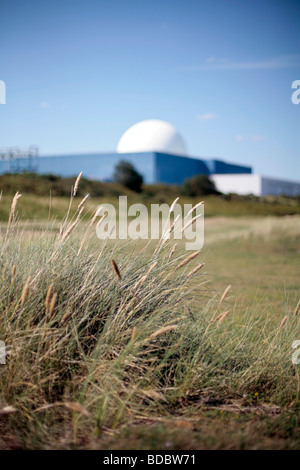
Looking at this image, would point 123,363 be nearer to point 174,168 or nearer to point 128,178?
point 128,178

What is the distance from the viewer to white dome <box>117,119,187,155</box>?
150 ft

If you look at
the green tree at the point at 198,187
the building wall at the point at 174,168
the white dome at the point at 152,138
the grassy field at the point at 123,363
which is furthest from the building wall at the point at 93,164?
the grassy field at the point at 123,363

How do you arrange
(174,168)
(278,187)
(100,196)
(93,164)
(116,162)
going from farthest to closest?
(278,187)
(93,164)
(174,168)
(116,162)
(100,196)

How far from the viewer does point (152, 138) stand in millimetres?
45781

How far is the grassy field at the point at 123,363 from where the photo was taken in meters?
2.42

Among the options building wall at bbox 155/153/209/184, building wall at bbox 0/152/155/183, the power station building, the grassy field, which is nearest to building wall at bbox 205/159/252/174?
building wall at bbox 155/153/209/184

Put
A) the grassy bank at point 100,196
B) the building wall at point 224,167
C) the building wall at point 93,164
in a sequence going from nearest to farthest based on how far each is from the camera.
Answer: the grassy bank at point 100,196 < the building wall at point 93,164 < the building wall at point 224,167

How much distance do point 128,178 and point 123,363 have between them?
31518 mm

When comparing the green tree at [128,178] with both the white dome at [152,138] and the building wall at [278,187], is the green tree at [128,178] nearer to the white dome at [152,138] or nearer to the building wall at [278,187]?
the white dome at [152,138]

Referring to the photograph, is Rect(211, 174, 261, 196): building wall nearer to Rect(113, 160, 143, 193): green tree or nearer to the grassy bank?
Rect(113, 160, 143, 193): green tree

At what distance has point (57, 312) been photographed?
300 centimetres

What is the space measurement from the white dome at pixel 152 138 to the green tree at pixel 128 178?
11.3 m

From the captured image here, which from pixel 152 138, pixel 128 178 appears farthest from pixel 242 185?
pixel 128 178
